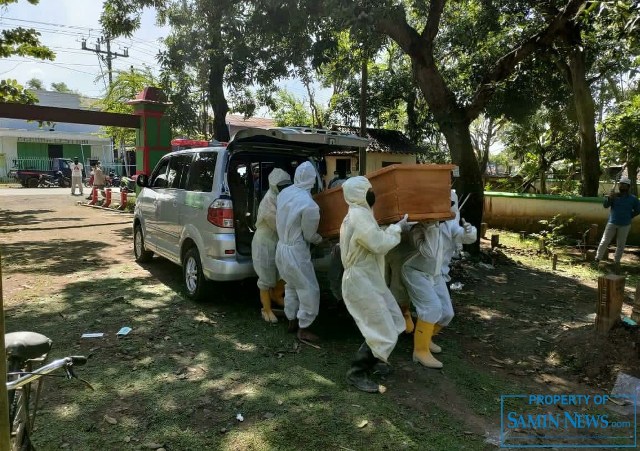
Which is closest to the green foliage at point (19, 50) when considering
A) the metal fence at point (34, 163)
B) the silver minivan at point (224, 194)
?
the silver minivan at point (224, 194)

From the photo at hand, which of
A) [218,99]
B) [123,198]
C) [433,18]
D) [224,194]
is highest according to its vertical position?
→ [433,18]

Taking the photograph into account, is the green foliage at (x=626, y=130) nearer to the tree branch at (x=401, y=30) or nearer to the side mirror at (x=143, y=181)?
the tree branch at (x=401, y=30)

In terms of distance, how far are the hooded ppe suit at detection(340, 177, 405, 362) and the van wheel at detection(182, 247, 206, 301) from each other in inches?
94.0

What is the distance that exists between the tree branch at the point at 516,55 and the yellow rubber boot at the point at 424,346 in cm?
572

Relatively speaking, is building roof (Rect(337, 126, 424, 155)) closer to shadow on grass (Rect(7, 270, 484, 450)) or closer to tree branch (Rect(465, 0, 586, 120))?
tree branch (Rect(465, 0, 586, 120))

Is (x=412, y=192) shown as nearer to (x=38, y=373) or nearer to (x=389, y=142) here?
(x=38, y=373)

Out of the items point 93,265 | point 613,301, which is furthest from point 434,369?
point 93,265

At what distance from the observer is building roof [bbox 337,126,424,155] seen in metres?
19.5

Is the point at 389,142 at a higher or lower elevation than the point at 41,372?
higher

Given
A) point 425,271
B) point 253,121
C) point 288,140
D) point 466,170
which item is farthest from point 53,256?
point 253,121

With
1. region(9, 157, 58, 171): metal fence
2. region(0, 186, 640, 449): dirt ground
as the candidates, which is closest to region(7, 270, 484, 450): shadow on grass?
region(0, 186, 640, 449): dirt ground

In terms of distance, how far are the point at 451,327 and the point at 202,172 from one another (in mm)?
3409

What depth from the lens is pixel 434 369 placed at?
421 centimetres

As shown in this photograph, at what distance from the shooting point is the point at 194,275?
19.0 ft
